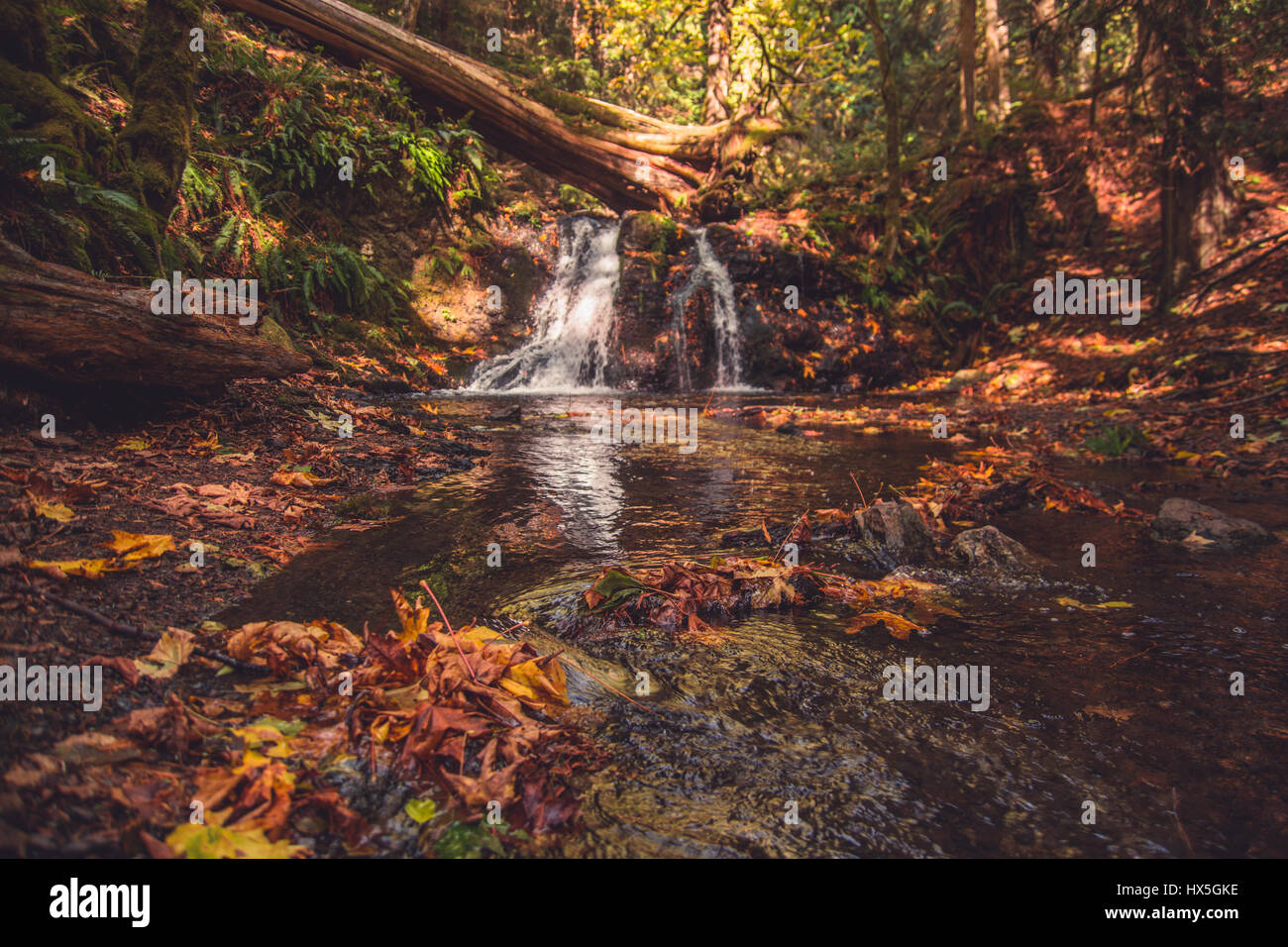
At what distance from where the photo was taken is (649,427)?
27.2 feet

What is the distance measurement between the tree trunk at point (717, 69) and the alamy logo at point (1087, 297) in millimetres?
9222

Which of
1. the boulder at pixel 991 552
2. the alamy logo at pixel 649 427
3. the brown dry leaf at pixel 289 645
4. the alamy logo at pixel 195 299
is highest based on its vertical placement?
the alamy logo at pixel 195 299

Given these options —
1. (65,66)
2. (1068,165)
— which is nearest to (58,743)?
(65,66)

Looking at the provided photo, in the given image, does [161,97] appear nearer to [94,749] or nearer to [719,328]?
[94,749]

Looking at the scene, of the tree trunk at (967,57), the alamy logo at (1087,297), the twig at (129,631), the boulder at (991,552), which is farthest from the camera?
the tree trunk at (967,57)

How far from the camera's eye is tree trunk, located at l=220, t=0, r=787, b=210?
41.3 feet

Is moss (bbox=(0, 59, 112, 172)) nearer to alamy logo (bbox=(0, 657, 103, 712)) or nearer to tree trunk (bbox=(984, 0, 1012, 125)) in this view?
alamy logo (bbox=(0, 657, 103, 712))

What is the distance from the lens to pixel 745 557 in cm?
339

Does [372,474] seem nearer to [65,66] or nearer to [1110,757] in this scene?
[1110,757]

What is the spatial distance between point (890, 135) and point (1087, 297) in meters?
5.26

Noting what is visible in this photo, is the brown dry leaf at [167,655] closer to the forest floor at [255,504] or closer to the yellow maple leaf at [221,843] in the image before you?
the forest floor at [255,504]

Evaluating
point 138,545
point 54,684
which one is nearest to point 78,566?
point 138,545

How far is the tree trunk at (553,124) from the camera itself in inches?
496

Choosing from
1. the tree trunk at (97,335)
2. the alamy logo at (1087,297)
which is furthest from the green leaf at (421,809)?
the alamy logo at (1087,297)
